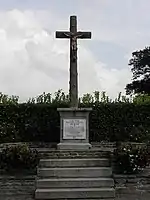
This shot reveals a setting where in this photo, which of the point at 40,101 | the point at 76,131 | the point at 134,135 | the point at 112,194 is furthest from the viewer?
the point at 40,101

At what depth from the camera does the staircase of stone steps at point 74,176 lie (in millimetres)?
7820

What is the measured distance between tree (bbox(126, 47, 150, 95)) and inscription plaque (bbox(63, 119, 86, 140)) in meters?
17.6

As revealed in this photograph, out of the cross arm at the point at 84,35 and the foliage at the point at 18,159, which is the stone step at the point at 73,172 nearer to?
the foliage at the point at 18,159

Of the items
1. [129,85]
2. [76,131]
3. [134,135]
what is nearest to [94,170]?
[76,131]

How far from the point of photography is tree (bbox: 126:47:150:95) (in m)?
28.5

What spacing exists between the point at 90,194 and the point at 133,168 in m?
1.19

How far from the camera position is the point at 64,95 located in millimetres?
14688

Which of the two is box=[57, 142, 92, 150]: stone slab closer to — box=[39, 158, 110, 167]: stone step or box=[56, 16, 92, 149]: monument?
box=[56, 16, 92, 149]: monument

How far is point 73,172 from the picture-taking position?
28.1 ft

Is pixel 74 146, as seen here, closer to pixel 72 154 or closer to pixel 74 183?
pixel 72 154

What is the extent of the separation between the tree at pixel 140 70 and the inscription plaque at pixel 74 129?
57.7ft

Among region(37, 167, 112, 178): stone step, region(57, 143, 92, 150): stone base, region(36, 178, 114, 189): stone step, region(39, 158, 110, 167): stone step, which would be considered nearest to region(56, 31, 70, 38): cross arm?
region(57, 143, 92, 150): stone base

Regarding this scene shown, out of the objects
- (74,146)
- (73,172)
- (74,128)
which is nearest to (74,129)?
(74,128)

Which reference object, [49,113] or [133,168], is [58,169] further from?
[49,113]
